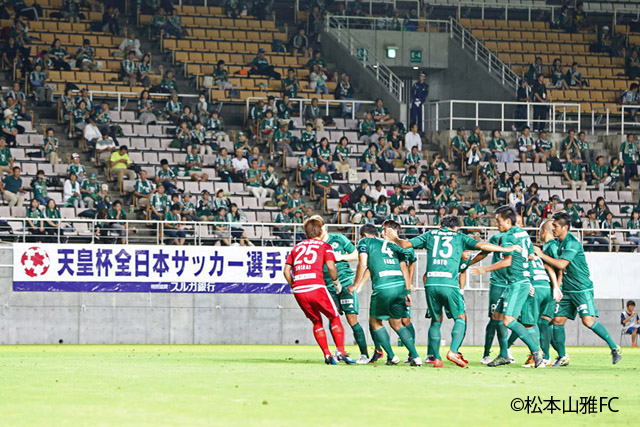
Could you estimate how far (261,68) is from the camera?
3750 cm

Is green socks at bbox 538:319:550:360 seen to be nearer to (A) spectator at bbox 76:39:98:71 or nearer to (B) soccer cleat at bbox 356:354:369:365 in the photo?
(B) soccer cleat at bbox 356:354:369:365

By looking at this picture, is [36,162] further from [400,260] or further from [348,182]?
[400,260]

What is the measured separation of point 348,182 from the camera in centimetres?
3153

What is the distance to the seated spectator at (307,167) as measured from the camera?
31.3 meters

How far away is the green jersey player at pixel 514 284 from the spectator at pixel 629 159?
1899cm

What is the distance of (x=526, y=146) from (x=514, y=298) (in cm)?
1973

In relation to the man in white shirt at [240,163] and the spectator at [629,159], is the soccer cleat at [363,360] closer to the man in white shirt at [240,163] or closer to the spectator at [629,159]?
the man in white shirt at [240,163]

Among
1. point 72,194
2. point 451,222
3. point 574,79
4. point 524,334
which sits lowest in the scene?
point 524,334

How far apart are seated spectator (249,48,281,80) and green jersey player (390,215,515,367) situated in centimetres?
2296

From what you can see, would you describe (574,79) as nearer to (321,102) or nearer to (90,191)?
(321,102)

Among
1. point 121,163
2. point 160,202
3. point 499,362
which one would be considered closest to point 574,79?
point 121,163

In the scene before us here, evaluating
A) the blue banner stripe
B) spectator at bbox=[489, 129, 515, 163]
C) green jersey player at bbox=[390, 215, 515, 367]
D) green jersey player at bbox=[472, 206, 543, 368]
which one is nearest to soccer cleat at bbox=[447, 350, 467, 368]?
green jersey player at bbox=[390, 215, 515, 367]

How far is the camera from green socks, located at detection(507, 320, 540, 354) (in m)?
15.9

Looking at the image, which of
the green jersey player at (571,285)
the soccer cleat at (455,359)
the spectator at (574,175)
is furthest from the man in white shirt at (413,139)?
the soccer cleat at (455,359)
